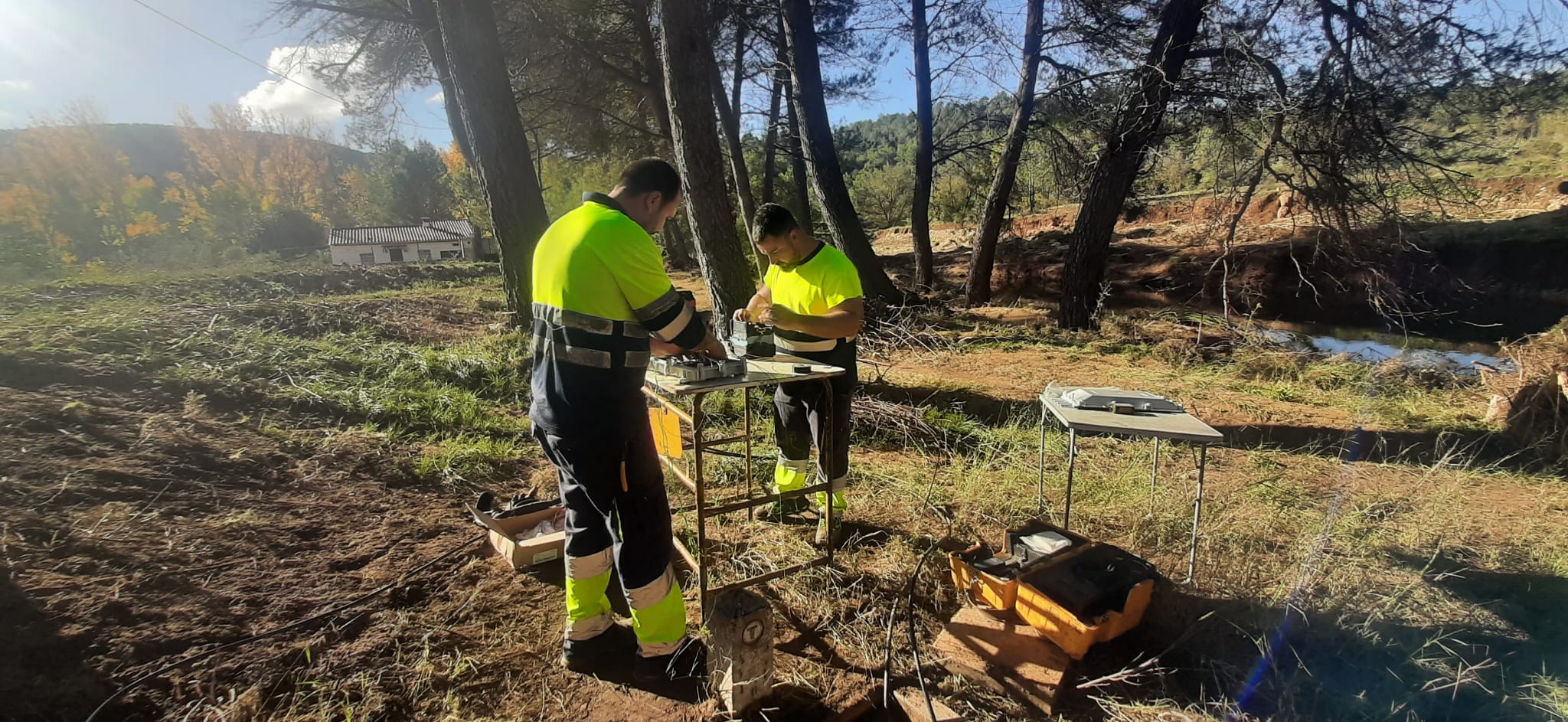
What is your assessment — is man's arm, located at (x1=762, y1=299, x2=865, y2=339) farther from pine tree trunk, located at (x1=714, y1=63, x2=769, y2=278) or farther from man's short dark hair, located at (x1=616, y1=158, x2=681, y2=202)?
pine tree trunk, located at (x1=714, y1=63, x2=769, y2=278)

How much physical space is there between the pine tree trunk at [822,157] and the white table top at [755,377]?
672 centimetres

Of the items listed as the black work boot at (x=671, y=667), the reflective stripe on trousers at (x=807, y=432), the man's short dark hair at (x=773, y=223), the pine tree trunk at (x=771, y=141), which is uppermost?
the pine tree trunk at (x=771, y=141)

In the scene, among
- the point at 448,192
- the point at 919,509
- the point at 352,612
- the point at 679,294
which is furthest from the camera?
the point at 448,192

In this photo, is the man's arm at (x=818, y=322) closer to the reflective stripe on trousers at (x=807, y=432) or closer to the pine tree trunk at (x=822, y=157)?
the reflective stripe on trousers at (x=807, y=432)

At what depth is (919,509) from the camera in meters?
3.75

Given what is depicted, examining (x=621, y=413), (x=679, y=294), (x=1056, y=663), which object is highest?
(x=679, y=294)

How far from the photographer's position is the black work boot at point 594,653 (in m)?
2.48

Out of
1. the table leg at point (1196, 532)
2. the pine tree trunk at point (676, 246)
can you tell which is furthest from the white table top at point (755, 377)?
the pine tree trunk at point (676, 246)

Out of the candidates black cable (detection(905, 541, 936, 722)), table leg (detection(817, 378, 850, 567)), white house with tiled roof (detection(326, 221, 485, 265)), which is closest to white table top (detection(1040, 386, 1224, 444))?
black cable (detection(905, 541, 936, 722))

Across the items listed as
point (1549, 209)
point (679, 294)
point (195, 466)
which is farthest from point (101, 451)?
point (1549, 209)

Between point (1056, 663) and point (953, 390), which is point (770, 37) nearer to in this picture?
point (953, 390)

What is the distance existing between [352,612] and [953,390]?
16.9 feet

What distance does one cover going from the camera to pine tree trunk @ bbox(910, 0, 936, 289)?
39.3 ft

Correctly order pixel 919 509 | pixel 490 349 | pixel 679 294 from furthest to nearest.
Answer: pixel 490 349 → pixel 919 509 → pixel 679 294
